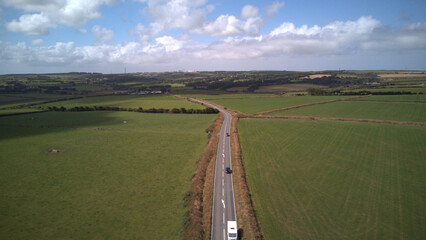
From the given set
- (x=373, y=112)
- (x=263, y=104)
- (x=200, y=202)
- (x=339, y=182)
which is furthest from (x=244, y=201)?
(x=263, y=104)

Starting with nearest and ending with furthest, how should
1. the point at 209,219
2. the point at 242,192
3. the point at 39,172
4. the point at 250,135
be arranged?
the point at 209,219
the point at 242,192
the point at 39,172
the point at 250,135

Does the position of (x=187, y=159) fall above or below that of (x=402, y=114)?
below

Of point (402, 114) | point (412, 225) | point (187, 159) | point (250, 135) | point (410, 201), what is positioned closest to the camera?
point (412, 225)

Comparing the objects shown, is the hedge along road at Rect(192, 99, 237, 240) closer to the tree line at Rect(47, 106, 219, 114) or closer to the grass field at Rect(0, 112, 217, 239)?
the grass field at Rect(0, 112, 217, 239)

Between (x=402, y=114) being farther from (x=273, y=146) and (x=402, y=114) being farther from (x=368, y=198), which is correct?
(x=368, y=198)

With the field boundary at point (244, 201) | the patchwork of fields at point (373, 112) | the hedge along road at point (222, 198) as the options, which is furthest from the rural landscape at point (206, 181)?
the patchwork of fields at point (373, 112)

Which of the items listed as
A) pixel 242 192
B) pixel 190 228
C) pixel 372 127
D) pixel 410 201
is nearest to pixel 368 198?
pixel 410 201

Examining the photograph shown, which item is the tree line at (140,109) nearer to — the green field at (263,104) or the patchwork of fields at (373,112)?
the green field at (263,104)
